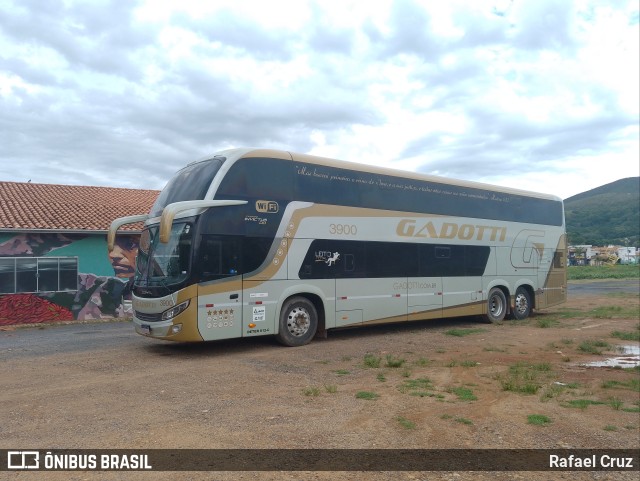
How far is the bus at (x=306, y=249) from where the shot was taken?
33.2 ft

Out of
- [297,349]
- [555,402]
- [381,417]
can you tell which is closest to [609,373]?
[555,402]

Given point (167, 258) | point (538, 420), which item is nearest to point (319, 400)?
point (538, 420)

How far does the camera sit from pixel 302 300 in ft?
37.9

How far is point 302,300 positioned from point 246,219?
2.26 metres

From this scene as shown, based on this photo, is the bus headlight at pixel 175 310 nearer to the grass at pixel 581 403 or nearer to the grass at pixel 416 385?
the grass at pixel 416 385

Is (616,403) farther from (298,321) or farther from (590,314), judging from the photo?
(590,314)

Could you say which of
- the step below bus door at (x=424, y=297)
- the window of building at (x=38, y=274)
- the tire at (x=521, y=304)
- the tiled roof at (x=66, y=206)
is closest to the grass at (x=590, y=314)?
the tire at (x=521, y=304)

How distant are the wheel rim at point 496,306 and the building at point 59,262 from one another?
12.1 meters

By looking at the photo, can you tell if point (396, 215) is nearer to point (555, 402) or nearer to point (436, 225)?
point (436, 225)

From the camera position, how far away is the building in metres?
18.0

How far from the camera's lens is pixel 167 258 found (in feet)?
33.5

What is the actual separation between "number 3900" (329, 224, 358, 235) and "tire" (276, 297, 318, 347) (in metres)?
1.72

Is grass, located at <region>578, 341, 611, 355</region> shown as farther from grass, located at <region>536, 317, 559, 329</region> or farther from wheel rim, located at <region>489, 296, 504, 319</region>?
wheel rim, located at <region>489, 296, 504, 319</region>

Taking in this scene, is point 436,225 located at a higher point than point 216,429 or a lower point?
higher
